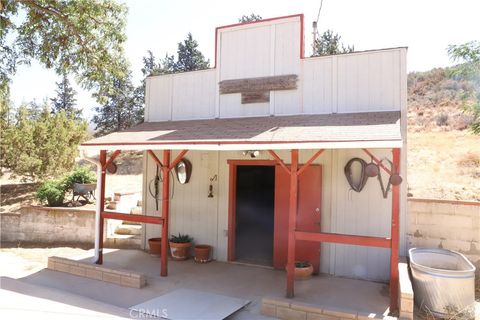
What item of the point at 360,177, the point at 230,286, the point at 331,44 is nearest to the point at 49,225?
the point at 230,286

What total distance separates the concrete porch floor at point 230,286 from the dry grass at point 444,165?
623 cm

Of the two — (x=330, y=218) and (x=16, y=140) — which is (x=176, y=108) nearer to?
(x=330, y=218)

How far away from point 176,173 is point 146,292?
3.17 m

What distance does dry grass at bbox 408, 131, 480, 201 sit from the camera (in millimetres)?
11570

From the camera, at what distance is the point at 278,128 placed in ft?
21.5

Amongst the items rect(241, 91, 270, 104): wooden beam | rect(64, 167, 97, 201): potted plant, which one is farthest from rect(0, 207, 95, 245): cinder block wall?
rect(241, 91, 270, 104): wooden beam

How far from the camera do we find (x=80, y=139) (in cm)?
1436

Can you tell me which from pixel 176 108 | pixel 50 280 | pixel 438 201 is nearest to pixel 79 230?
pixel 50 280

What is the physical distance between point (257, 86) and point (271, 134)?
7.29 ft

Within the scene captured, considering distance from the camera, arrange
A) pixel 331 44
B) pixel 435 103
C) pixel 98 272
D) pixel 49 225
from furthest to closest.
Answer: pixel 435 103
pixel 331 44
pixel 49 225
pixel 98 272

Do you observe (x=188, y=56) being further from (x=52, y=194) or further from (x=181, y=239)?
(x=181, y=239)

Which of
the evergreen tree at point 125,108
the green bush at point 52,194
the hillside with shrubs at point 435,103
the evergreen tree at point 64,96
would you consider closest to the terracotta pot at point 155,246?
the green bush at point 52,194

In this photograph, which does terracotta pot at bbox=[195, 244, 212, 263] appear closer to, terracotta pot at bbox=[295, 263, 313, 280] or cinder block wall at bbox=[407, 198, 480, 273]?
terracotta pot at bbox=[295, 263, 313, 280]

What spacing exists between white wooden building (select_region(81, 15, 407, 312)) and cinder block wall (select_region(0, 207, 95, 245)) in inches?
84.8
